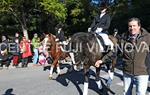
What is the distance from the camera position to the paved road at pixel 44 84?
39.9 feet

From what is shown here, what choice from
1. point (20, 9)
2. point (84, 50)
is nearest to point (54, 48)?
point (84, 50)

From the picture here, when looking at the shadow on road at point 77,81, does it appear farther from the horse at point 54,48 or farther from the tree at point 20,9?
the tree at point 20,9

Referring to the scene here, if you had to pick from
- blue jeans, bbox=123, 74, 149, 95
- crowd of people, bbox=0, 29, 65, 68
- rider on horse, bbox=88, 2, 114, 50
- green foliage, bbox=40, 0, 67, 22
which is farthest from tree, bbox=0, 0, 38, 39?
blue jeans, bbox=123, 74, 149, 95

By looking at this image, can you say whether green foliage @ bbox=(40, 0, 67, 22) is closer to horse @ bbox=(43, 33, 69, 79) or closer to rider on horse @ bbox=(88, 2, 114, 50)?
horse @ bbox=(43, 33, 69, 79)

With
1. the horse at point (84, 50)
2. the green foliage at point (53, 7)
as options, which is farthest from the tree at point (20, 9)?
the horse at point (84, 50)

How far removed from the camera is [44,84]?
1379 cm

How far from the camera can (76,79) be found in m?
14.8

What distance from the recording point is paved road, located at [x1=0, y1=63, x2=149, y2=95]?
12156mm

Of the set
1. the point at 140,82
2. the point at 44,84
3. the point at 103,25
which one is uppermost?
the point at 103,25

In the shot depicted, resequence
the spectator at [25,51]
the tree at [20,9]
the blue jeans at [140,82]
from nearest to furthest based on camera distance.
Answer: the blue jeans at [140,82] < the spectator at [25,51] < the tree at [20,9]

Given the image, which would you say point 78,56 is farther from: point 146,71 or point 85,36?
point 146,71

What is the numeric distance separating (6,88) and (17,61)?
807cm

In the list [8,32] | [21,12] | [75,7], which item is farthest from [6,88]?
[75,7]

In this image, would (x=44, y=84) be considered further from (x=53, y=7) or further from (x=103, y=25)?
(x=53, y=7)
